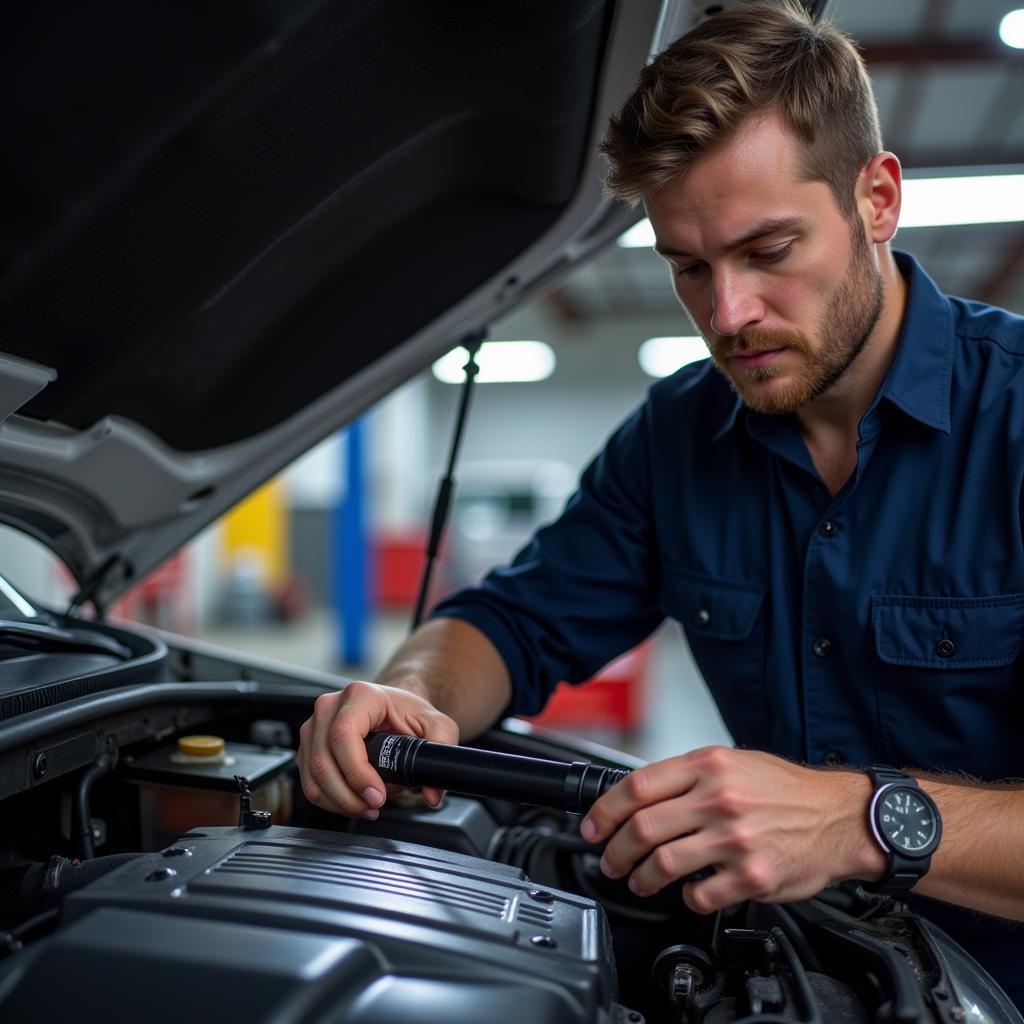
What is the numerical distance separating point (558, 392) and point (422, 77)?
11415 mm

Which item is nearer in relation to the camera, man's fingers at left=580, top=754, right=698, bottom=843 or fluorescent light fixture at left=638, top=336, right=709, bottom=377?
man's fingers at left=580, top=754, right=698, bottom=843

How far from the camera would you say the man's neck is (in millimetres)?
1162

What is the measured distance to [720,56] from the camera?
3.28ft

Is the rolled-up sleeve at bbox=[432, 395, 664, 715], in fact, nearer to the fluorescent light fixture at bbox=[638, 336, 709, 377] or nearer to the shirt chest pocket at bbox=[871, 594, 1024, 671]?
the shirt chest pocket at bbox=[871, 594, 1024, 671]

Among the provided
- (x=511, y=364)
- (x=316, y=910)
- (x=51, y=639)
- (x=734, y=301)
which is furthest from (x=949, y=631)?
(x=511, y=364)

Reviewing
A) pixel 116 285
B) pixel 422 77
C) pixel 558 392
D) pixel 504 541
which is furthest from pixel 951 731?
pixel 558 392

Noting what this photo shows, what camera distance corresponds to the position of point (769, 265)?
1.01 meters

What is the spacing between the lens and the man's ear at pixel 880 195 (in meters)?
1.09

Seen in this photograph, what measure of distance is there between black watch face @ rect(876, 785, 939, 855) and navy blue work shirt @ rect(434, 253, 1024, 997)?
0.31m

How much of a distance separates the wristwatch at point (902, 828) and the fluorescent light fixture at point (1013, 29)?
3.71 meters

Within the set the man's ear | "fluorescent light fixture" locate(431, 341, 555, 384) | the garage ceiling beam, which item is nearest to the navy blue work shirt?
the man's ear

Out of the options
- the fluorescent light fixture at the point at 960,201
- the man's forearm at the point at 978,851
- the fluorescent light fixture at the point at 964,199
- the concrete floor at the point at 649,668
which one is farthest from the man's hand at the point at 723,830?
the fluorescent light fixture at the point at 964,199

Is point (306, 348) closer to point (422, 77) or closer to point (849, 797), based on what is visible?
point (422, 77)

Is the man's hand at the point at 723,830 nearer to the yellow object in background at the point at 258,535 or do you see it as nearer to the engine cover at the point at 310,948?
the engine cover at the point at 310,948
